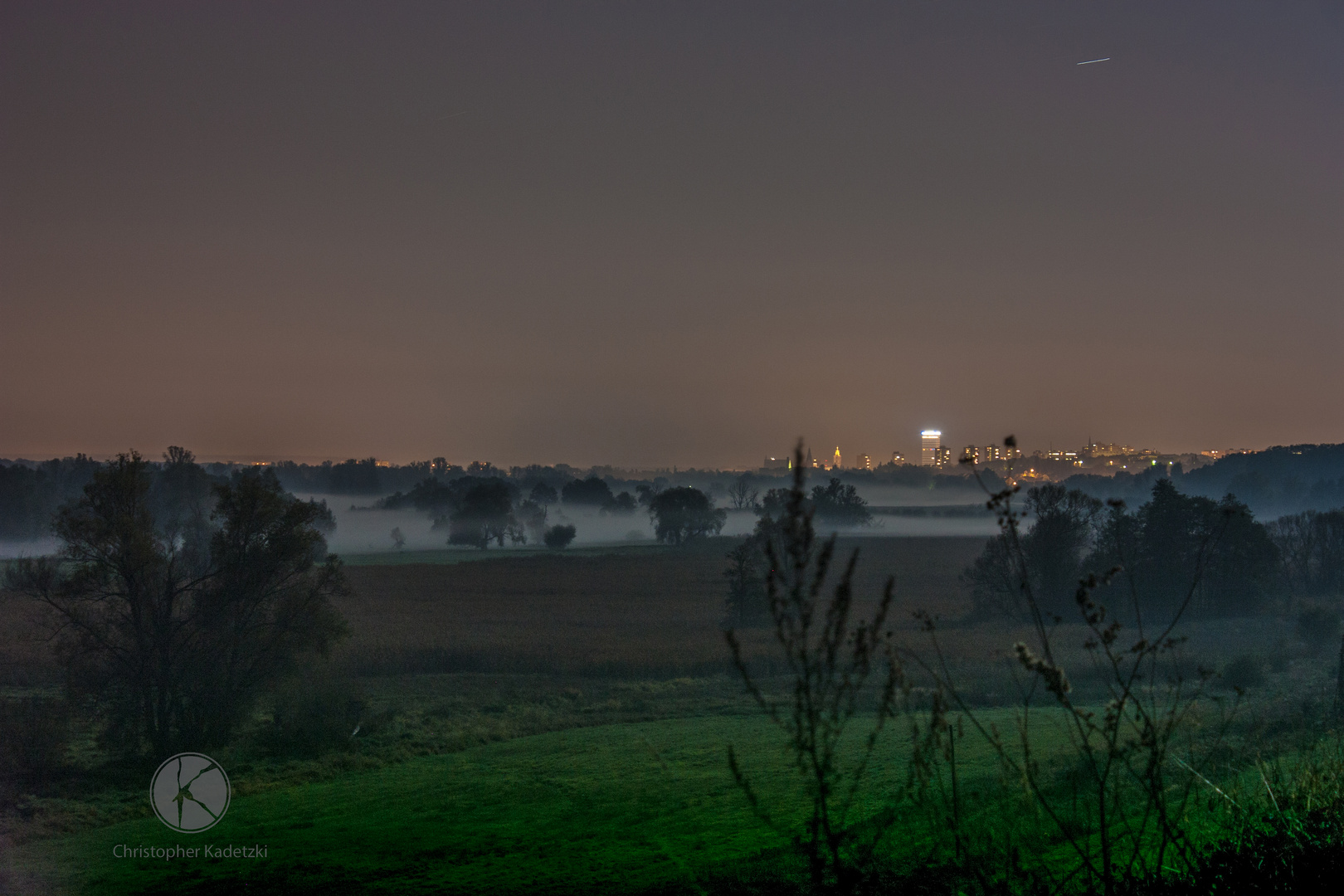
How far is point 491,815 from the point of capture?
1039 cm

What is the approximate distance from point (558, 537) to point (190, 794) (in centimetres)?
7265

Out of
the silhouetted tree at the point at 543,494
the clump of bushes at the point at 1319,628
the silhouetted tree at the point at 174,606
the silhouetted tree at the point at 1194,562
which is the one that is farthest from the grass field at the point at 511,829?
the silhouetted tree at the point at 543,494

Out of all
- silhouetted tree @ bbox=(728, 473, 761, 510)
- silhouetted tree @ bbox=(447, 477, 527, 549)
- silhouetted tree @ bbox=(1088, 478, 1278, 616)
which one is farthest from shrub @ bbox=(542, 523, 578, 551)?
silhouetted tree @ bbox=(1088, 478, 1278, 616)

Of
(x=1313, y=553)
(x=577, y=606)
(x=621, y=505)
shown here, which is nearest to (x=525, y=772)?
(x=577, y=606)

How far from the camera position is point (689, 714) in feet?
67.4

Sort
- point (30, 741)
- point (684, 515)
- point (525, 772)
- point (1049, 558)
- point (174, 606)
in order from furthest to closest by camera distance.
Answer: point (684, 515) < point (1049, 558) < point (174, 606) < point (30, 741) < point (525, 772)

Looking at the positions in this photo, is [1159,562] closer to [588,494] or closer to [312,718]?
[312,718]

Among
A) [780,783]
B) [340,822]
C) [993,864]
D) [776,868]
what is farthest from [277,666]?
[993,864]

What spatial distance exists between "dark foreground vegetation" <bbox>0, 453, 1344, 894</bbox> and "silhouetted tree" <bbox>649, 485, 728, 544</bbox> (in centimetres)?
2948

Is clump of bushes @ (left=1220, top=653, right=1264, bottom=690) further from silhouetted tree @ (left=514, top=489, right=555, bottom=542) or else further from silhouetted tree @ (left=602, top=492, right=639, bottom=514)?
silhouetted tree @ (left=602, top=492, right=639, bottom=514)

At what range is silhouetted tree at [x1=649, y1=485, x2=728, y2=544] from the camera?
81.6 m

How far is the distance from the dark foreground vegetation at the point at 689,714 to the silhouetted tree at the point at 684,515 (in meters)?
29.5

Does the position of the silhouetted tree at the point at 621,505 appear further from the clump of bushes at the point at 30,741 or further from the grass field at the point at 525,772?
the clump of bushes at the point at 30,741

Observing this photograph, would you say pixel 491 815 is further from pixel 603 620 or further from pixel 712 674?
pixel 603 620
